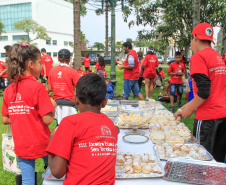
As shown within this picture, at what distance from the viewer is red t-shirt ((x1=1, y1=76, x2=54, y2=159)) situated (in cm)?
179

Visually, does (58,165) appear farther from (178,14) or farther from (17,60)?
(178,14)

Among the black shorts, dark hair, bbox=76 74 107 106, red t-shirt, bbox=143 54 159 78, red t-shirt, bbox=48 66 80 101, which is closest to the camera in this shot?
dark hair, bbox=76 74 107 106

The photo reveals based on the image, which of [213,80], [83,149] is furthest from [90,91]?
[213,80]

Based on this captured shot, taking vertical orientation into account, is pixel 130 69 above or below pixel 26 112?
above

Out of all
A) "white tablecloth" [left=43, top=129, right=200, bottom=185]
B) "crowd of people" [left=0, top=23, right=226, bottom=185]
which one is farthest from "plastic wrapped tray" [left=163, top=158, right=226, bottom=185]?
"crowd of people" [left=0, top=23, right=226, bottom=185]

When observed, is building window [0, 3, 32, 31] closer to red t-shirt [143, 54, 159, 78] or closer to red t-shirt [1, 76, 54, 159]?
red t-shirt [143, 54, 159, 78]

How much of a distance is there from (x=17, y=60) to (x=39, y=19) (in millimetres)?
45269

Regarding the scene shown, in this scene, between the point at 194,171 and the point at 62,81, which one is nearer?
the point at 194,171

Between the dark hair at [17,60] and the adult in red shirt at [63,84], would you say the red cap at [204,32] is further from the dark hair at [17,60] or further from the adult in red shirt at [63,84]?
Result: the adult in red shirt at [63,84]

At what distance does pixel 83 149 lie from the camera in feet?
3.89

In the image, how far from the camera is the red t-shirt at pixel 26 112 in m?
1.79

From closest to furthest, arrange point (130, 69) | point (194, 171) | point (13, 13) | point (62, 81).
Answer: point (194, 171) < point (62, 81) < point (130, 69) < point (13, 13)

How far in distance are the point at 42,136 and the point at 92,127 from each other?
85cm

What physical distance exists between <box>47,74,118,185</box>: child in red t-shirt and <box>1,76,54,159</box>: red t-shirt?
705 millimetres
